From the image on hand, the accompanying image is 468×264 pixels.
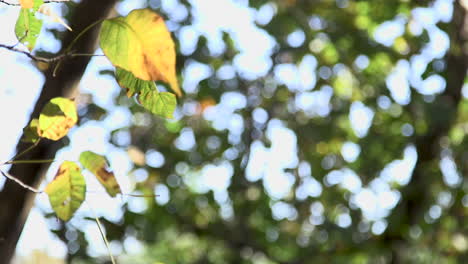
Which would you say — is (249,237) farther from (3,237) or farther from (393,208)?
(3,237)

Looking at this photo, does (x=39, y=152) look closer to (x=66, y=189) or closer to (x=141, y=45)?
(x=66, y=189)

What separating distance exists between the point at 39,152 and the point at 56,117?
179mm

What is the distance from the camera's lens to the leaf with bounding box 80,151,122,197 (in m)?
0.72

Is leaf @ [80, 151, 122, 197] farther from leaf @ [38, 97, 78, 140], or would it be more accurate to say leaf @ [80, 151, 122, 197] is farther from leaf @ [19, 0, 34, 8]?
leaf @ [19, 0, 34, 8]

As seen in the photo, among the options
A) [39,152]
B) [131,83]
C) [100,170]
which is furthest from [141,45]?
[39,152]

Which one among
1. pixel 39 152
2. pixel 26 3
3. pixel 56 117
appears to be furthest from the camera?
pixel 39 152

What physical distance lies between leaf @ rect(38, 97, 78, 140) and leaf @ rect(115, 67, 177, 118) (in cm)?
7

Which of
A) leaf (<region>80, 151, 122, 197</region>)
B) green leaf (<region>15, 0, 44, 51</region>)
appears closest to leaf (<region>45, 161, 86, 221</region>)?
leaf (<region>80, 151, 122, 197</region>)

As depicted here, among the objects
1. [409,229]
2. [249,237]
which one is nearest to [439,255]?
[409,229]

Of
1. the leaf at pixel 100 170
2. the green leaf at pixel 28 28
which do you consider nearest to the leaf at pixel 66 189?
the leaf at pixel 100 170

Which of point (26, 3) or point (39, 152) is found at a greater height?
point (26, 3)

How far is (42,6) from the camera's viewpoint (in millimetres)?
669

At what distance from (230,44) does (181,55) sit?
445 mm

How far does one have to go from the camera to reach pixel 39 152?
0.86 metres
